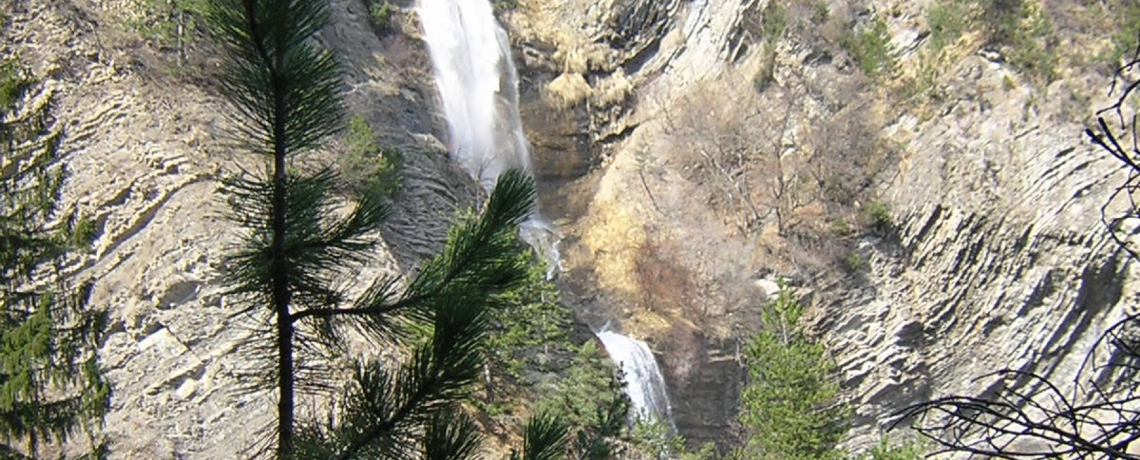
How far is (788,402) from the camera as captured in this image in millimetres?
18516

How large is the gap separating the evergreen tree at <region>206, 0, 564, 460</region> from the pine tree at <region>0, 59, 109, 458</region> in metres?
4.76

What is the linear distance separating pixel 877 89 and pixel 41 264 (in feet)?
70.0

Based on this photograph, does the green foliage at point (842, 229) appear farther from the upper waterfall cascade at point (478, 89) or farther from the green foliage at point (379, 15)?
the green foliage at point (379, 15)

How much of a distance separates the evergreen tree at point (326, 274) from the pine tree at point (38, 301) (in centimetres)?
476

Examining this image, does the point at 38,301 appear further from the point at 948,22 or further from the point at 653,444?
the point at 948,22

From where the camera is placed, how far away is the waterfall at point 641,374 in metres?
23.2

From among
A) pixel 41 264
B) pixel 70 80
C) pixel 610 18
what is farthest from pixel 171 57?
pixel 610 18

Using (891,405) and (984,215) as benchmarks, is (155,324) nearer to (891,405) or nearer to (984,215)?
(891,405)

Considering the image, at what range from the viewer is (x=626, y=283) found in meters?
27.6

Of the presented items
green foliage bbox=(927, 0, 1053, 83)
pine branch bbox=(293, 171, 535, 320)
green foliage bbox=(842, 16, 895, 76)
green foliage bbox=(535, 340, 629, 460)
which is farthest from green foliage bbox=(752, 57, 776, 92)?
pine branch bbox=(293, 171, 535, 320)

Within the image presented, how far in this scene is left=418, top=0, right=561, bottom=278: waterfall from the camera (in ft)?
98.5

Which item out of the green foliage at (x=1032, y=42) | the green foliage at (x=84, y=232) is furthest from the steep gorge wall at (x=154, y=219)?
the green foliage at (x=1032, y=42)

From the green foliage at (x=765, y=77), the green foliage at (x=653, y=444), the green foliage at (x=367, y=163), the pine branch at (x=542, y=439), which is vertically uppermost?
the pine branch at (x=542, y=439)

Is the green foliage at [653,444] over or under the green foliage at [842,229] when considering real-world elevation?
under
